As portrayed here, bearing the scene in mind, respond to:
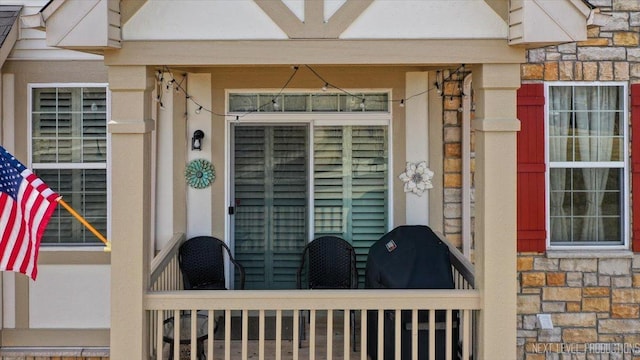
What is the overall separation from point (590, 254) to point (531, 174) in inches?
38.5

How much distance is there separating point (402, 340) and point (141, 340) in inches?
80.8

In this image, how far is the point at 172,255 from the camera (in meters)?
6.63

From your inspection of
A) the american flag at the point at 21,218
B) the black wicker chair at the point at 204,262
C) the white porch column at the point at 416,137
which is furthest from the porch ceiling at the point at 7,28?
the white porch column at the point at 416,137

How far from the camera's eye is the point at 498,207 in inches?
199

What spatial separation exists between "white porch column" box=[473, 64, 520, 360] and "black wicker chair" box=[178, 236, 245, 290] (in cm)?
279

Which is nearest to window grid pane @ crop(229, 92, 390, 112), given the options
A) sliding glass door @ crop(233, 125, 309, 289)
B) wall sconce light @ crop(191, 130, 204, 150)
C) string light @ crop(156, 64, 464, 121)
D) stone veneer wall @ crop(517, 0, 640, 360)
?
string light @ crop(156, 64, 464, 121)

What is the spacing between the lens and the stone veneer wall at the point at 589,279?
6953 millimetres

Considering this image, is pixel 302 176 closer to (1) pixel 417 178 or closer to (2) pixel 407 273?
(1) pixel 417 178

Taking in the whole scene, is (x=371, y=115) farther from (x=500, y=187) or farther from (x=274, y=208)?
(x=500, y=187)

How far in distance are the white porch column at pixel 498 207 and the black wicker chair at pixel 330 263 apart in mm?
2169

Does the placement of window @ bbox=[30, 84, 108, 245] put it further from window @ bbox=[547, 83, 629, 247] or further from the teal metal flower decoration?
window @ bbox=[547, 83, 629, 247]

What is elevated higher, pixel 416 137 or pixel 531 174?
pixel 416 137

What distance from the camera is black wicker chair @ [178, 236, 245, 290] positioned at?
7.06m

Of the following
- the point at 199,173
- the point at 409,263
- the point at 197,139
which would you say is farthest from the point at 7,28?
the point at 409,263
